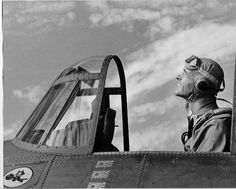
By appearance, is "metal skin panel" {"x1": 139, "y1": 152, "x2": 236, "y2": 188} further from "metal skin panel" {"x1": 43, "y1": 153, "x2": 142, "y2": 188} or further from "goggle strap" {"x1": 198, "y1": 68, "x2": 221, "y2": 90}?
"goggle strap" {"x1": 198, "y1": 68, "x2": 221, "y2": 90}

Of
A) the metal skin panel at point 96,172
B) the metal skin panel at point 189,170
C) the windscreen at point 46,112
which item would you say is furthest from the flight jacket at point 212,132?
the windscreen at point 46,112

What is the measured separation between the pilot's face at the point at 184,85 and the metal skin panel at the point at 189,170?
2.29 ft

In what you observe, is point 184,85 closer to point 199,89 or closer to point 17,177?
point 199,89

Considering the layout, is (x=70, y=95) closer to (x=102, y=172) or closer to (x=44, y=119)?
(x=44, y=119)

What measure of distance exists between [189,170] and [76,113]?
1.13 meters

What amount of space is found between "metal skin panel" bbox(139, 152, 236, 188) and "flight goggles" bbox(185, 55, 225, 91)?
770mm

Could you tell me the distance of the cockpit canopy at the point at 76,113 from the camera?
327cm

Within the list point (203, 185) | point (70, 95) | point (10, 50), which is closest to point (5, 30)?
point (10, 50)

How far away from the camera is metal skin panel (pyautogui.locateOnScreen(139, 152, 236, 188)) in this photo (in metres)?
2.74

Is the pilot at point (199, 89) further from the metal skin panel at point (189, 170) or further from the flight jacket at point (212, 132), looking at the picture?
the metal skin panel at point (189, 170)

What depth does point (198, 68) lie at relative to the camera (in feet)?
11.5

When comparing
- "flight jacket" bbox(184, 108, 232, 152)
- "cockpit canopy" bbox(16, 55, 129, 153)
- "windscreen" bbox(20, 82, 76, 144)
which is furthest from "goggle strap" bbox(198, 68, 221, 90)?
"windscreen" bbox(20, 82, 76, 144)

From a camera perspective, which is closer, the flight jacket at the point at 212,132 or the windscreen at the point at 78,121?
the flight jacket at the point at 212,132

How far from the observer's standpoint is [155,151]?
296cm
